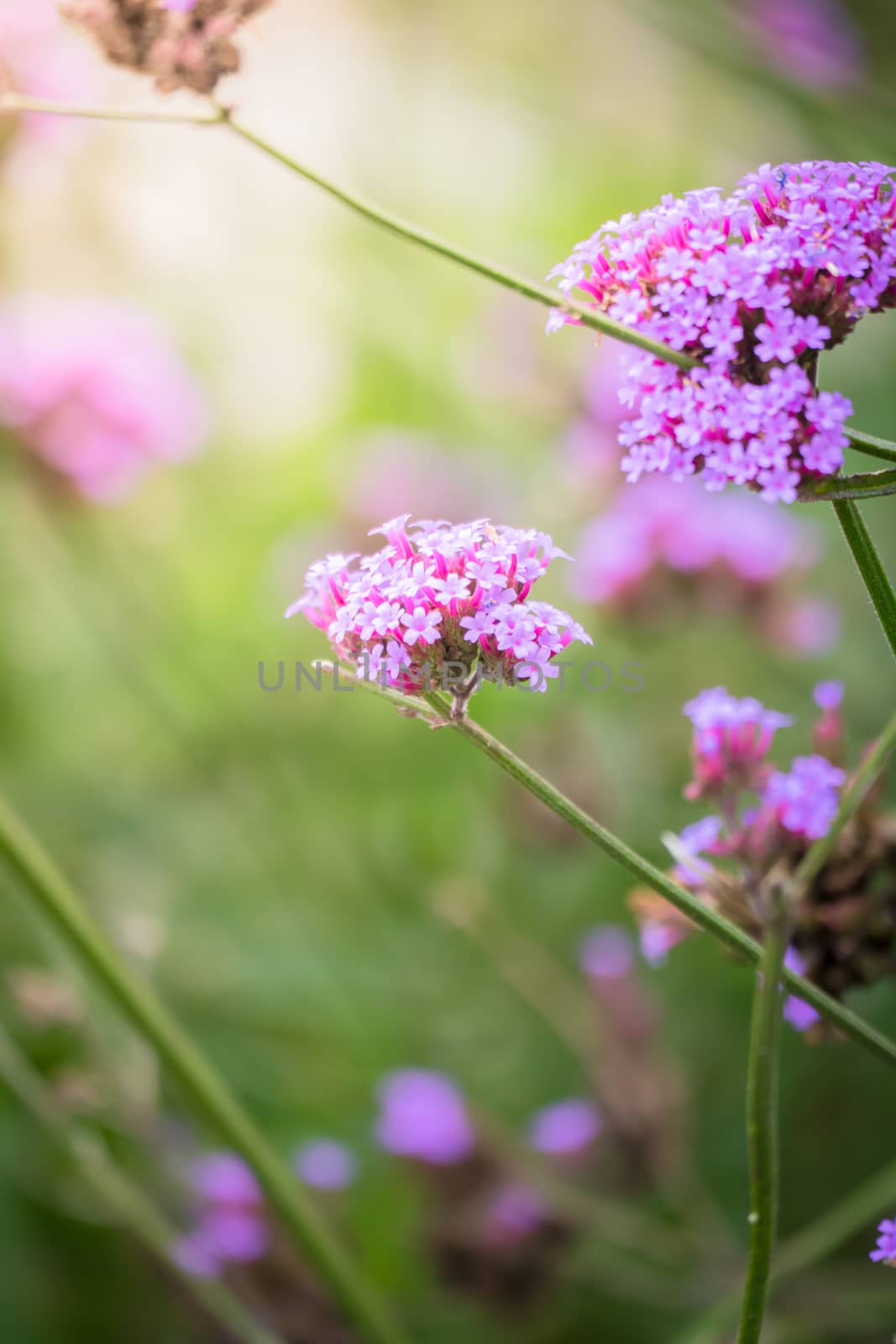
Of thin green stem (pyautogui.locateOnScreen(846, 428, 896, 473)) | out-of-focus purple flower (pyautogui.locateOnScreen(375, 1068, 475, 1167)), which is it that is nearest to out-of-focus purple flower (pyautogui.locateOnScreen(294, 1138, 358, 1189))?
out-of-focus purple flower (pyautogui.locateOnScreen(375, 1068, 475, 1167))

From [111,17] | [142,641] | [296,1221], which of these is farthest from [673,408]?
[142,641]

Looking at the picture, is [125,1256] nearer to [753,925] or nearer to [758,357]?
[753,925]

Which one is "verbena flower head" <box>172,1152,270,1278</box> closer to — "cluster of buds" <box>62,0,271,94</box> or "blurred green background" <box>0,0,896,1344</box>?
"blurred green background" <box>0,0,896,1344</box>

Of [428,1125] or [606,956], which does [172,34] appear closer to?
[606,956]

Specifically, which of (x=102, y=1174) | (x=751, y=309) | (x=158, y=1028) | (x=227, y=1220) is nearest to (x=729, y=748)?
(x=751, y=309)

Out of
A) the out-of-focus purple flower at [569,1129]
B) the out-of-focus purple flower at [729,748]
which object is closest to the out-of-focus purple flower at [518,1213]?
the out-of-focus purple flower at [569,1129]
